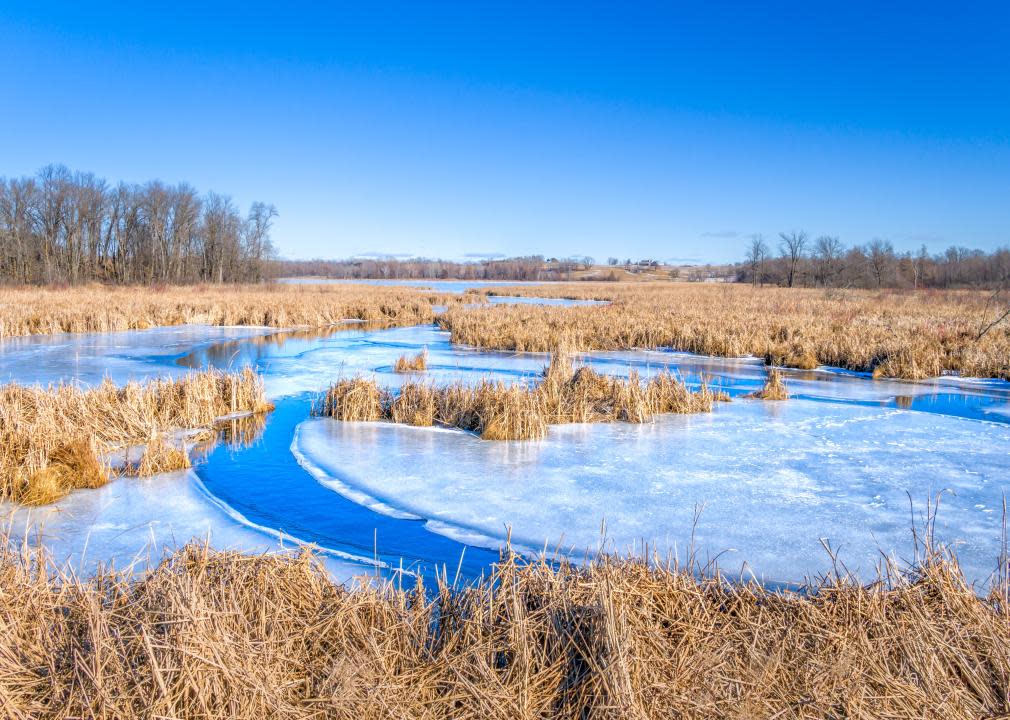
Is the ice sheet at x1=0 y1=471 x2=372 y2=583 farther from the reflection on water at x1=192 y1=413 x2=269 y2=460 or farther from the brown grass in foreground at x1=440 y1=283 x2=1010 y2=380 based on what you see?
the brown grass in foreground at x1=440 y1=283 x2=1010 y2=380

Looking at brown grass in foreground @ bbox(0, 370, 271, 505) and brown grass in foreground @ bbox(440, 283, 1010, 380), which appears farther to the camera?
brown grass in foreground @ bbox(440, 283, 1010, 380)

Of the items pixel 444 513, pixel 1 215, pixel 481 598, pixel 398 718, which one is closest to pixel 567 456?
pixel 444 513

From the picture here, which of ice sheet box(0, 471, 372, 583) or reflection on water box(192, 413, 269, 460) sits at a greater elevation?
ice sheet box(0, 471, 372, 583)

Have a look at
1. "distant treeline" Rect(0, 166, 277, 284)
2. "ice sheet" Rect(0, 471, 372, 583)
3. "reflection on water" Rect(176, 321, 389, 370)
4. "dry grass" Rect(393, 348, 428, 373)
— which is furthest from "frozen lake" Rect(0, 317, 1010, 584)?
"distant treeline" Rect(0, 166, 277, 284)

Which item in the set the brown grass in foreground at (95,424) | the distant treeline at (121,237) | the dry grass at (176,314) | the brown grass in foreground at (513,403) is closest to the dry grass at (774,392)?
the brown grass in foreground at (513,403)

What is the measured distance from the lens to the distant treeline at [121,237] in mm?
52781

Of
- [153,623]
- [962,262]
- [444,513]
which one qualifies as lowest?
[444,513]

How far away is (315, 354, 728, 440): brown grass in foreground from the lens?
8.30 m

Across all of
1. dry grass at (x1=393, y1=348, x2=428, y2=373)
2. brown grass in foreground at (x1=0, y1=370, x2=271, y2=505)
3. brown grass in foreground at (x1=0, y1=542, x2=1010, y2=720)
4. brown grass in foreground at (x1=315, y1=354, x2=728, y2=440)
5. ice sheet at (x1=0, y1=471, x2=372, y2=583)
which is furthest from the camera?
dry grass at (x1=393, y1=348, x2=428, y2=373)

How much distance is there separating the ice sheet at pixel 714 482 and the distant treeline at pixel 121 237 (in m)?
54.7

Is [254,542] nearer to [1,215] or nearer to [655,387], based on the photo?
[655,387]

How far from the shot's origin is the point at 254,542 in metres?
4.74

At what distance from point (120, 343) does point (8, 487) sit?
14.0 m

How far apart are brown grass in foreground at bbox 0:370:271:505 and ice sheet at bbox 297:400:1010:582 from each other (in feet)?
5.17
